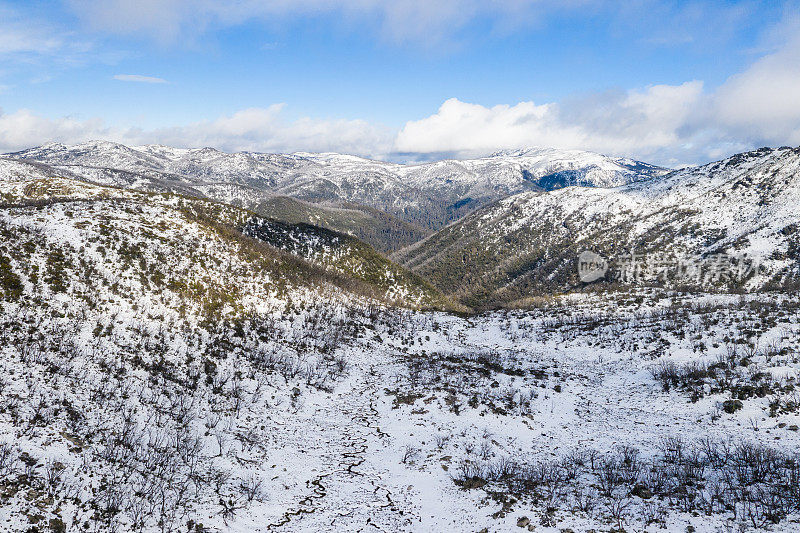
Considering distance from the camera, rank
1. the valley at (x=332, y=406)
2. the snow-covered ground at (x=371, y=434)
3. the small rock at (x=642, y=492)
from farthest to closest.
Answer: the small rock at (x=642, y=492) < the valley at (x=332, y=406) < the snow-covered ground at (x=371, y=434)

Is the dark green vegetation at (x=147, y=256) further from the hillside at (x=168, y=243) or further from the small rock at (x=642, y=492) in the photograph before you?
the small rock at (x=642, y=492)

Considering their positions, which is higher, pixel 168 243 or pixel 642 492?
pixel 168 243

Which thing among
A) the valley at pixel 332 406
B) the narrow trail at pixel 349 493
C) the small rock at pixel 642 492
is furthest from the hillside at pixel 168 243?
the small rock at pixel 642 492

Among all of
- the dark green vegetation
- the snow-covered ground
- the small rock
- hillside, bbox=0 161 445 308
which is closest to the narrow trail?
the snow-covered ground

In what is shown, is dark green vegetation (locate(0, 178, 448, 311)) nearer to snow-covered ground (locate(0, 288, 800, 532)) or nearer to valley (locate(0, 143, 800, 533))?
valley (locate(0, 143, 800, 533))

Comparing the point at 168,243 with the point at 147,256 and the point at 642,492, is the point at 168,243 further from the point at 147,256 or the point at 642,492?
the point at 642,492

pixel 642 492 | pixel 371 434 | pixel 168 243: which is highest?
pixel 168 243

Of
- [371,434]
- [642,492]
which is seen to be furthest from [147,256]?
[642,492]

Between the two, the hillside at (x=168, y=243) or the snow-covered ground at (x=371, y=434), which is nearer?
the snow-covered ground at (x=371, y=434)
